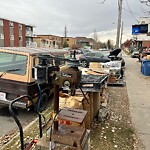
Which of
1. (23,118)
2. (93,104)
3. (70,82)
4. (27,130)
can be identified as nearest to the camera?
(70,82)

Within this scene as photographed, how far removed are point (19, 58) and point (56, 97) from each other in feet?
9.76

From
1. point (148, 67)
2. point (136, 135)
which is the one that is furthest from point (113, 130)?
point (148, 67)

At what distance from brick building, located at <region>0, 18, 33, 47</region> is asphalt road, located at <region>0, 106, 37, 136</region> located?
40.6m

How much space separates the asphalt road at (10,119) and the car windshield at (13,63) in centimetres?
120

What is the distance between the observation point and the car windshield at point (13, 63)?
473cm

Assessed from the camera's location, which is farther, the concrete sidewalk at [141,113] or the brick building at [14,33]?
the brick building at [14,33]

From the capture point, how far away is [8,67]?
500 centimetres

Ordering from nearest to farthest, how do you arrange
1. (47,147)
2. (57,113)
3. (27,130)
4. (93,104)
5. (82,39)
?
(47,147)
(57,113)
(27,130)
(93,104)
(82,39)

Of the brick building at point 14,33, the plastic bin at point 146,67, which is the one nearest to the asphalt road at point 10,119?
the plastic bin at point 146,67

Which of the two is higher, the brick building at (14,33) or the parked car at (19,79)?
the brick building at (14,33)

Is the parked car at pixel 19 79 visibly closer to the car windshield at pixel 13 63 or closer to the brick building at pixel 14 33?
the car windshield at pixel 13 63

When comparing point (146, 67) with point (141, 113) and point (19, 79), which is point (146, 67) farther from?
point (19, 79)

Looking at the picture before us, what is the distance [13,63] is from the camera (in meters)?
5.02

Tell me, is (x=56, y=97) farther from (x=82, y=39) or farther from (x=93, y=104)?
(x=82, y=39)
